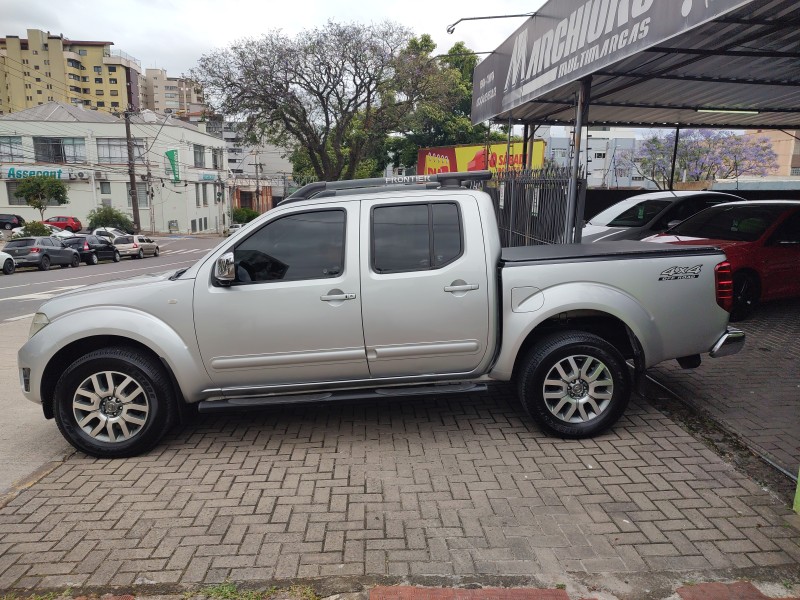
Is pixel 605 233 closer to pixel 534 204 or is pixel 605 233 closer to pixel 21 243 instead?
pixel 534 204

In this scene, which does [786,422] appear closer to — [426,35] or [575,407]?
[575,407]

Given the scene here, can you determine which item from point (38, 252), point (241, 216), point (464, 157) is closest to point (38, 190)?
point (38, 252)

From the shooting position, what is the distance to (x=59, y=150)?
51500mm

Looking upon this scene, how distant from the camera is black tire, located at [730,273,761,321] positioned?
8.35m

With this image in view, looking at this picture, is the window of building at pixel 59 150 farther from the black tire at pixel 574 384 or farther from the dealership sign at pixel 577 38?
the black tire at pixel 574 384

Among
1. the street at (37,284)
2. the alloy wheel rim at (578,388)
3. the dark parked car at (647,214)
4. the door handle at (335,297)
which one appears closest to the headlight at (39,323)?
the door handle at (335,297)

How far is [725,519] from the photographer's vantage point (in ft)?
11.6

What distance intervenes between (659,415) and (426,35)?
113 ft

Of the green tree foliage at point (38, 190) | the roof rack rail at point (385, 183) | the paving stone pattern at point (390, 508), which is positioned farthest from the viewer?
the green tree foliage at point (38, 190)

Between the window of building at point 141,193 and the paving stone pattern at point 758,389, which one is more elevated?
the window of building at point 141,193

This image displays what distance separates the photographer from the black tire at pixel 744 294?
8.35 metres

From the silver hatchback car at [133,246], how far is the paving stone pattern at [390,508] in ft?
105

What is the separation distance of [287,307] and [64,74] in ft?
392

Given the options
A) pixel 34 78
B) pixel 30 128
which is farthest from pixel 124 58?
pixel 30 128
